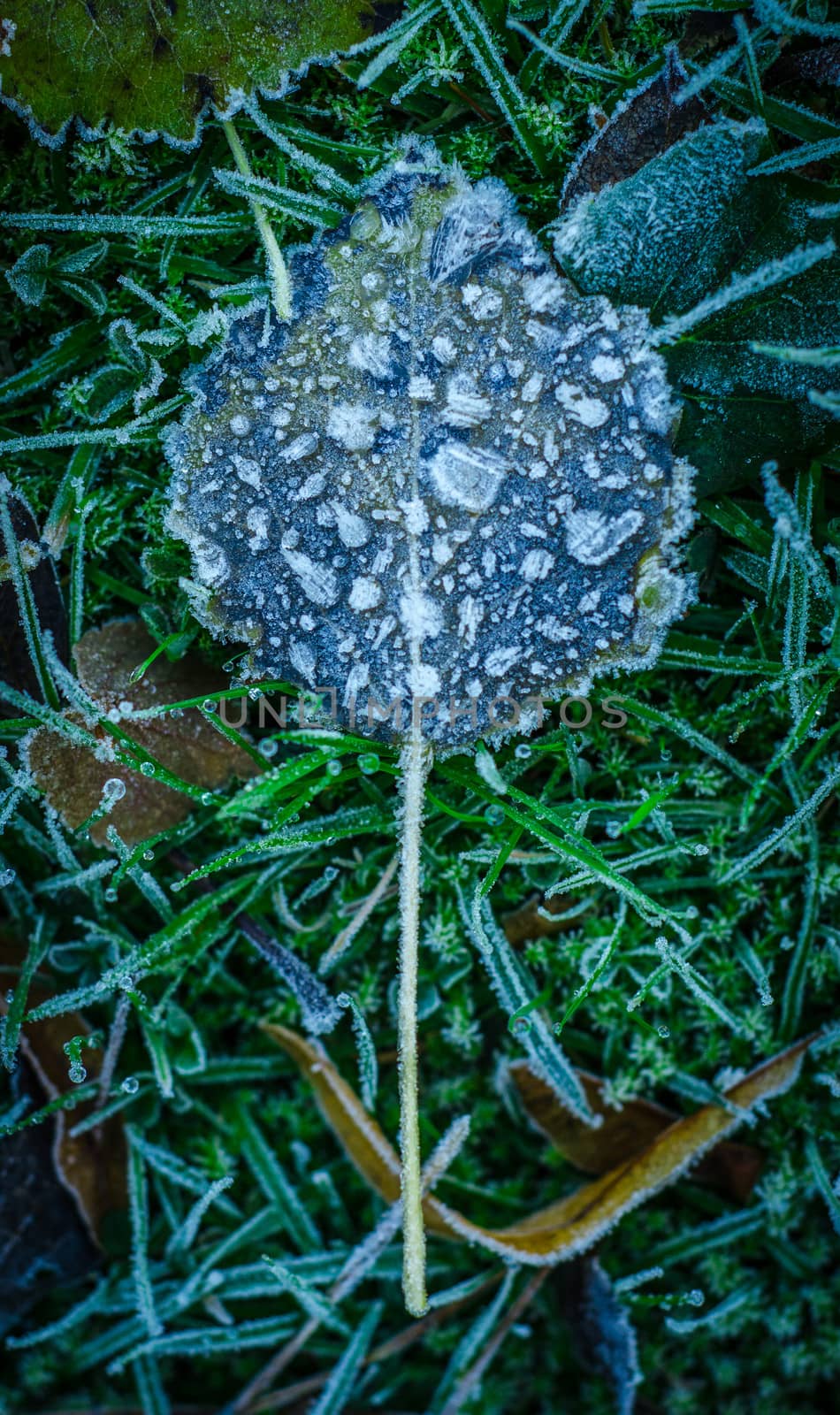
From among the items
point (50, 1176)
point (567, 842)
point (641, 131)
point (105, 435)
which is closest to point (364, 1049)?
point (567, 842)

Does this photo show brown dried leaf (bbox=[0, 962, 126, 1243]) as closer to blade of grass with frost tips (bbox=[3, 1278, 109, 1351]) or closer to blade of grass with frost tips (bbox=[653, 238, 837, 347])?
blade of grass with frost tips (bbox=[3, 1278, 109, 1351])

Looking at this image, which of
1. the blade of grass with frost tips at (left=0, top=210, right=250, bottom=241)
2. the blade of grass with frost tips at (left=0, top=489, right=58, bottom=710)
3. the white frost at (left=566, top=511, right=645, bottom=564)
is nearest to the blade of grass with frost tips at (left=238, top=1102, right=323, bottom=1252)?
the blade of grass with frost tips at (left=0, top=489, right=58, bottom=710)

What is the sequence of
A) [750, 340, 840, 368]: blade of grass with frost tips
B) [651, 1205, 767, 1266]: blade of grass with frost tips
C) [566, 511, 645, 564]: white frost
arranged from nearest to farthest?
[750, 340, 840, 368]: blade of grass with frost tips
[566, 511, 645, 564]: white frost
[651, 1205, 767, 1266]: blade of grass with frost tips

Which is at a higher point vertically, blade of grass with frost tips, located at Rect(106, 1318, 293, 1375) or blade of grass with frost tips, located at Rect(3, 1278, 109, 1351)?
blade of grass with frost tips, located at Rect(3, 1278, 109, 1351)

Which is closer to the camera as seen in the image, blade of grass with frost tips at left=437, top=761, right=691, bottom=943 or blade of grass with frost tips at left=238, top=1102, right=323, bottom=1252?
blade of grass with frost tips at left=437, top=761, right=691, bottom=943

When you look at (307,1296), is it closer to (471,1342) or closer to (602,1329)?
(471,1342)

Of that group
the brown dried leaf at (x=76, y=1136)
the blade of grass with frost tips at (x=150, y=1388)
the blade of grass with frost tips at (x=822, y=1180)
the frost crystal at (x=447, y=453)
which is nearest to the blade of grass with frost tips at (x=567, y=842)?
the frost crystal at (x=447, y=453)
